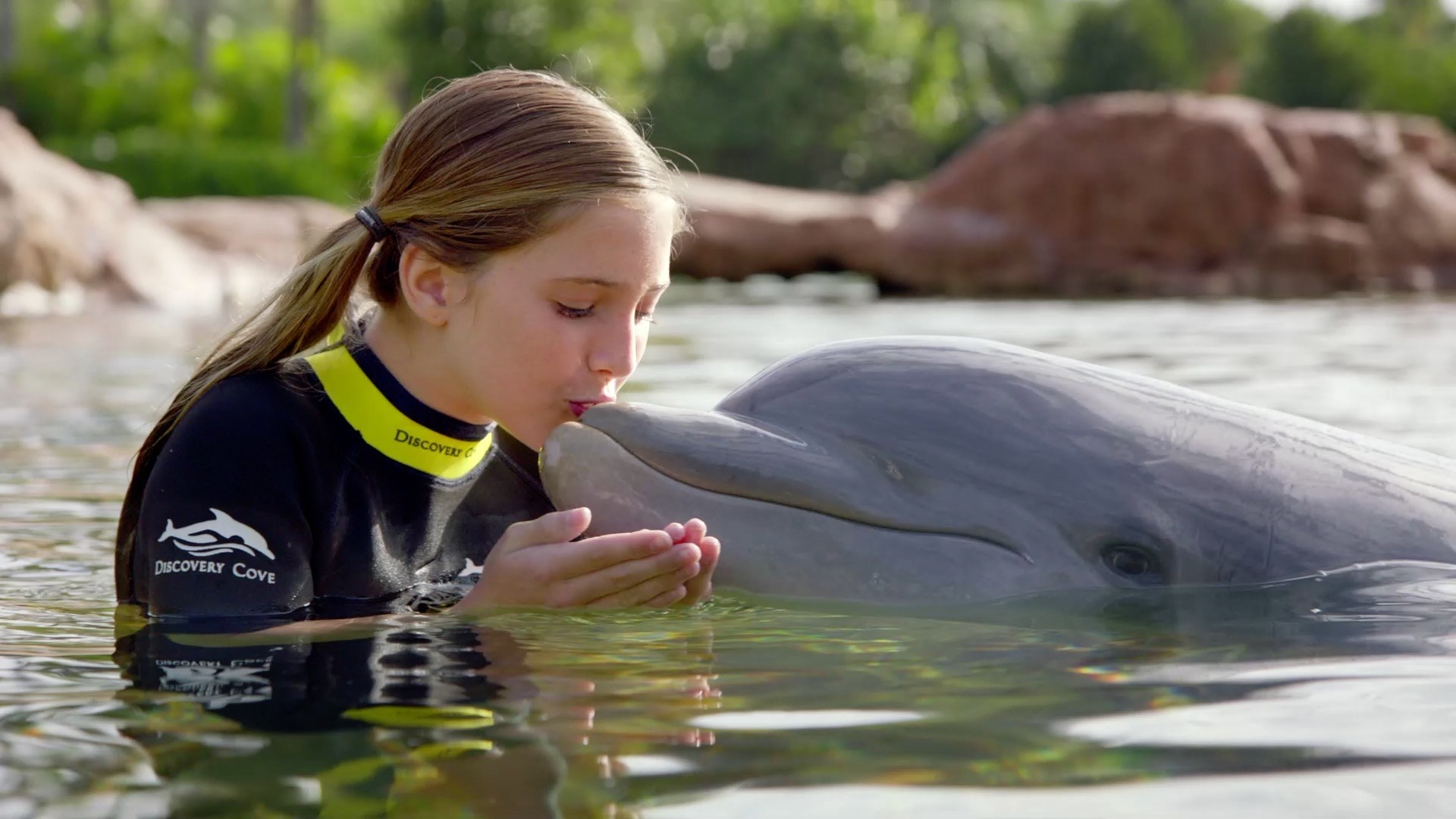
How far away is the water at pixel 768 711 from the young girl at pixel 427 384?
170 millimetres

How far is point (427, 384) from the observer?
3580mm

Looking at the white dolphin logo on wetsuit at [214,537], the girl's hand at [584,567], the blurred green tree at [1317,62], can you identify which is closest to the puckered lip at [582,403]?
the girl's hand at [584,567]

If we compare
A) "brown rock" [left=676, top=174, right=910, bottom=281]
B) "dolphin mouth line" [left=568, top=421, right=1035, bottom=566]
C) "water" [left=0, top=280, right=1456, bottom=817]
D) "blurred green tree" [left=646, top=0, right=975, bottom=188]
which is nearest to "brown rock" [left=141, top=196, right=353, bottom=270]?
"brown rock" [left=676, top=174, right=910, bottom=281]

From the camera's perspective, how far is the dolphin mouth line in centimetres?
320

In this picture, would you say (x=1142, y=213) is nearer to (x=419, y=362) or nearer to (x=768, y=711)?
(x=419, y=362)

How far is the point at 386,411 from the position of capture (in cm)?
360

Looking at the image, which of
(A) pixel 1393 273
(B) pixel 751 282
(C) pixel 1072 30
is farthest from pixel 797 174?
(A) pixel 1393 273

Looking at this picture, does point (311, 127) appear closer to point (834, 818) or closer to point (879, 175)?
point (879, 175)

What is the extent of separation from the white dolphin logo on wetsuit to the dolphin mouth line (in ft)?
2.14

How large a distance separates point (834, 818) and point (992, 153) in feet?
69.8

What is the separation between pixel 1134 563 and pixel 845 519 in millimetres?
524

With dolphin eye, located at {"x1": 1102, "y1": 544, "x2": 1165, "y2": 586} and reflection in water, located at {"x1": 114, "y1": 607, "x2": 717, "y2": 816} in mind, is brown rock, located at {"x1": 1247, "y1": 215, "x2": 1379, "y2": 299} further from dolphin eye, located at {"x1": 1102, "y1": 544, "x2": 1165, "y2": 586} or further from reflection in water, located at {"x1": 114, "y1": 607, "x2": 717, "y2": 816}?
reflection in water, located at {"x1": 114, "y1": 607, "x2": 717, "y2": 816}

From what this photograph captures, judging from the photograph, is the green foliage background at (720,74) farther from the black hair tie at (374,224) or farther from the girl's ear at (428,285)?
the girl's ear at (428,285)

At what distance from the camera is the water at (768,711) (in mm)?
2086
